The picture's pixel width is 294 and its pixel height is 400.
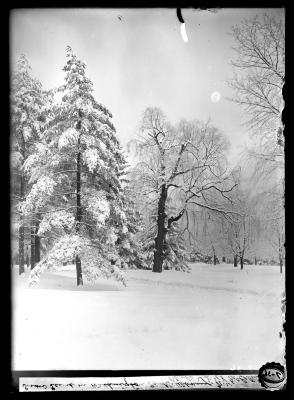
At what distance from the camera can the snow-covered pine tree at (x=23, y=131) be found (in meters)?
2.74

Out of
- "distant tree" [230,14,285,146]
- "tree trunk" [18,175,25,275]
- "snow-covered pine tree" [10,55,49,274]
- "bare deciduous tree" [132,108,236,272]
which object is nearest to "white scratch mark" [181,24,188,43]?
"distant tree" [230,14,285,146]

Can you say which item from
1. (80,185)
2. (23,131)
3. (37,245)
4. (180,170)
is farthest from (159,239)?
(23,131)

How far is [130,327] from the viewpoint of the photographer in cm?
275

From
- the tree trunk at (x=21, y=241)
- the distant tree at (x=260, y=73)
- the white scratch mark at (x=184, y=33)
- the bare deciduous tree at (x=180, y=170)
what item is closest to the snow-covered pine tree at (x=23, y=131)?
the tree trunk at (x=21, y=241)

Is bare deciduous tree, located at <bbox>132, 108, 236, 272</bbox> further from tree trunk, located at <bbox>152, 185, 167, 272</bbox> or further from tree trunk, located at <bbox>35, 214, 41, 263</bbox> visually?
tree trunk, located at <bbox>35, 214, 41, 263</bbox>

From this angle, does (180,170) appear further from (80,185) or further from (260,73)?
(260,73)

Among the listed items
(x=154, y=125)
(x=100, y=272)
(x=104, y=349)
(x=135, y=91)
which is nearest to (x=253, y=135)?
(x=154, y=125)

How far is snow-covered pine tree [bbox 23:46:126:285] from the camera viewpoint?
293 cm

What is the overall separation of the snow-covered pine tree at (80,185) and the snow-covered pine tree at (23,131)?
3.8 inches

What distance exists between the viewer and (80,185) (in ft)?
9.97

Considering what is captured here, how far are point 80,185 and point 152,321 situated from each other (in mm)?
1233

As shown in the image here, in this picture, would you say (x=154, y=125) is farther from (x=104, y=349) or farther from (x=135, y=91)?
(x=104, y=349)

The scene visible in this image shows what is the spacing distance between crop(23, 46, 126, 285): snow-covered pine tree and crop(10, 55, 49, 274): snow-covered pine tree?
0.10 meters

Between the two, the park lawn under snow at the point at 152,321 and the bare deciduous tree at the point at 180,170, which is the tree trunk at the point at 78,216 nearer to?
the park lawn under snow at the point at 152,321
